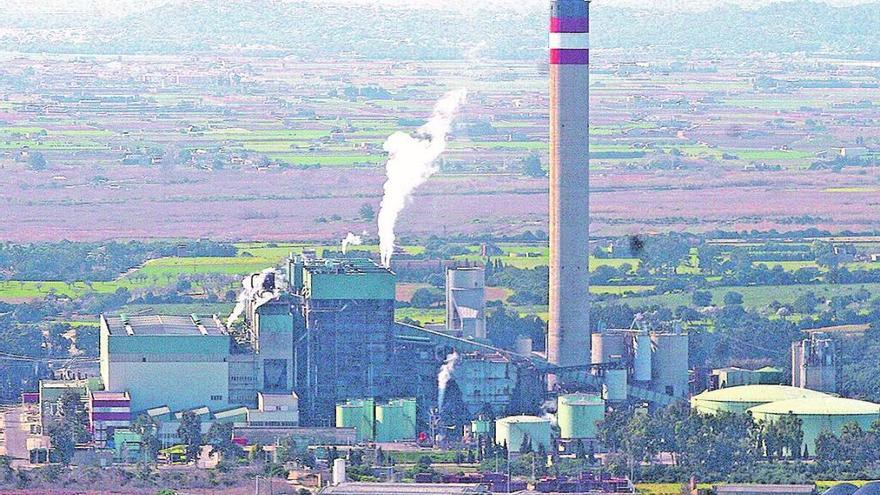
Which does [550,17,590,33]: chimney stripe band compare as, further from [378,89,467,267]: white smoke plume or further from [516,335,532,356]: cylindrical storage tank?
[516,335,532,356]: cylindrical storage tank

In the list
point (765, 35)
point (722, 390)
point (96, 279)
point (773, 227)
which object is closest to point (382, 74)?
point (765, 35)

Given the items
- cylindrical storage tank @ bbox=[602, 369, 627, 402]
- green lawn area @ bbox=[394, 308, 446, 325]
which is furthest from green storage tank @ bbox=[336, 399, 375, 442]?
green lawn area @ bbox=[394, 308, 446, 325]

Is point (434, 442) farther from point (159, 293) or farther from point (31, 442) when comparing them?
point (159, 293)

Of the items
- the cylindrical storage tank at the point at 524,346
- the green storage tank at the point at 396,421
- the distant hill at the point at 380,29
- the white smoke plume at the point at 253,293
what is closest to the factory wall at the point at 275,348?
the white smoke plume at the point at 253,293

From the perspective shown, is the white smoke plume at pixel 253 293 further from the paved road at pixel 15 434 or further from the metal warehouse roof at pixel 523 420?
the metal warehouse roof at pixel 523 420

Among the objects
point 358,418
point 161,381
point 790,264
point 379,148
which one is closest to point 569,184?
point 358,418
